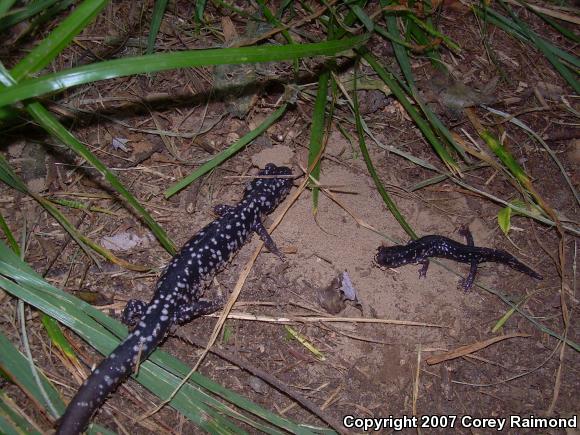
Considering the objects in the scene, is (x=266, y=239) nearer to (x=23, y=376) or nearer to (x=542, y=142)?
(x=23, y=376)

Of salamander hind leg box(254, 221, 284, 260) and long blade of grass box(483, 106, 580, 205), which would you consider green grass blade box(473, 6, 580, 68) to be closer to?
long blade of grass box(483, 106, 580, 205)

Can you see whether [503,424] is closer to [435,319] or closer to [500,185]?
[435,319]

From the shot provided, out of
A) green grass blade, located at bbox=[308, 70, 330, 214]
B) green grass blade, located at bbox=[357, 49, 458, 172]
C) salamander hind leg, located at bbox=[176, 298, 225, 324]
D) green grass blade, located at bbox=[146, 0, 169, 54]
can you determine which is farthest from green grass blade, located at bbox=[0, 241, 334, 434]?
green grass blade, located at bbox=[357, 49, 458, 172]

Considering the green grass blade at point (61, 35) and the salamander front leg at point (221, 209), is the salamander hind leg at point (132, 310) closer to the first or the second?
the salamander front leg at point (221, 209)

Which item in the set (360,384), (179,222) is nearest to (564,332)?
(360,384)

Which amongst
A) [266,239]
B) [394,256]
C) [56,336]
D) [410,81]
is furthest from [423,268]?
[56,336]
